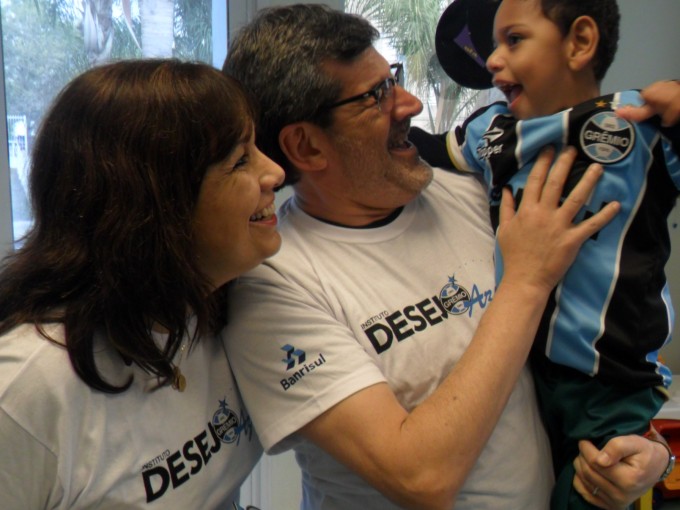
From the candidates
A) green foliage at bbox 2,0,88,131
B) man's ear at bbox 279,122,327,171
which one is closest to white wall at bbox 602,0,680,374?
man's ear at bbox 279,122,327,171

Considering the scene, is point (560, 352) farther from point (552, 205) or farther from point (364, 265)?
point (364, 265)

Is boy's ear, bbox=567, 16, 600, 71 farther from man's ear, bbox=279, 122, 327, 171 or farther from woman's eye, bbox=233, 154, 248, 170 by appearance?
woman's eye, bbox=233, 154, 248, 170

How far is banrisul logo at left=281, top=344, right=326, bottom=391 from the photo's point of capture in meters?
1.07

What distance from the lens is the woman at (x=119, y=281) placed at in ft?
2.88

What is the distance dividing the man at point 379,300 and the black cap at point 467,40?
0.77ft

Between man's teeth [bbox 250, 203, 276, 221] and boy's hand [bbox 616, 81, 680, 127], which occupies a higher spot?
boy's hand [bbox 616, 81, 680, 127]

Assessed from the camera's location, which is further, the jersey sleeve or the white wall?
the white wall

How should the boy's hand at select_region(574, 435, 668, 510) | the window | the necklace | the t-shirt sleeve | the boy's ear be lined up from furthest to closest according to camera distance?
the window
the boy's ear
the boy's hand at select_region(574, 435, 668, 510)
the necklace
the t-shirt sleeve

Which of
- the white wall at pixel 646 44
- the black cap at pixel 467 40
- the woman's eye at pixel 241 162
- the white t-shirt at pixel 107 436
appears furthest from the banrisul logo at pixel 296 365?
the white wall at pixel 646 44

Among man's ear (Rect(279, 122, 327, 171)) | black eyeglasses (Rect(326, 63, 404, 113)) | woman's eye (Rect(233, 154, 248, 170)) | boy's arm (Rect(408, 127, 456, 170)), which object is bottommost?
boy's arm (Rect(408, 127, 456, 170))

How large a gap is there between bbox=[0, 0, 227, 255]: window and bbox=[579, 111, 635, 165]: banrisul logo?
153 centimetres

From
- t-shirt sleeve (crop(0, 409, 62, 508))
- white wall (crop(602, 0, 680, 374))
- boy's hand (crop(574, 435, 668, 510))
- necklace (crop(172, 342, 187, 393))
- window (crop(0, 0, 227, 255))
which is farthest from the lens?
white wall (crop(602, 0, 680, 374))

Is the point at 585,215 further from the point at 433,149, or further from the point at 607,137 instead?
the point at 433,149

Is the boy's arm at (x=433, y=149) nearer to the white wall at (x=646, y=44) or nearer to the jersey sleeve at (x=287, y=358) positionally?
the jersey sleeve at (x=287, y=358)
